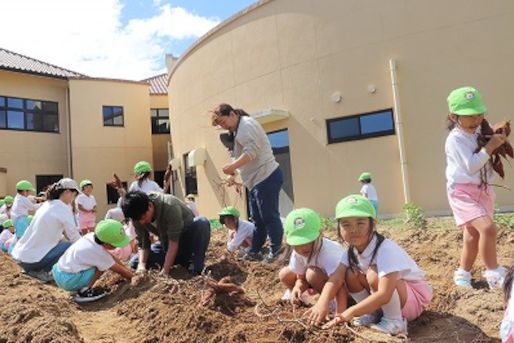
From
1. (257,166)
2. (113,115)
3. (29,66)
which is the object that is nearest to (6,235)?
(257,166)

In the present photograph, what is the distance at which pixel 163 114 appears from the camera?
20391mm

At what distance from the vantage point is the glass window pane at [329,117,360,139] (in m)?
10.0

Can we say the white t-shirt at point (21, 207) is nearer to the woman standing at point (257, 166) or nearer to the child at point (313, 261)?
the woman standing at point (257, 166)

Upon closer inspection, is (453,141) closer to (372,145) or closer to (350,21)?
(372,145)

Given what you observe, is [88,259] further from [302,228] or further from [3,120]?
[3,120]

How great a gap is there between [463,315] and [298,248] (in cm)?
109

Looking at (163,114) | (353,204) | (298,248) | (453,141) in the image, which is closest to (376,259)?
(353,204)

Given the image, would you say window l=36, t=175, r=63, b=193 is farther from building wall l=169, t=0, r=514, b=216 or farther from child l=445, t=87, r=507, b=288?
child l=445, t=87, r=507, b=288

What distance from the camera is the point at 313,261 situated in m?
3.09

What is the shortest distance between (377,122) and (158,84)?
16161mm

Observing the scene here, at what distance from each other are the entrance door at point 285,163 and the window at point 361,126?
4.21 ft

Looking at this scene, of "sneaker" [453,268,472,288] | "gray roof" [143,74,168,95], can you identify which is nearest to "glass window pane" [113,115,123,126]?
"gray roof" [143,74,168,95]

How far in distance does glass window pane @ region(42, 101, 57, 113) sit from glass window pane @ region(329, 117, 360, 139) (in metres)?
12.3

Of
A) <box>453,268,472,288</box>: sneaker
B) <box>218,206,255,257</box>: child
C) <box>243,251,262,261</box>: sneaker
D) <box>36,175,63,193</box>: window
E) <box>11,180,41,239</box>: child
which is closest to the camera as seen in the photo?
<box>453,268,472,288</box>: sneaker
